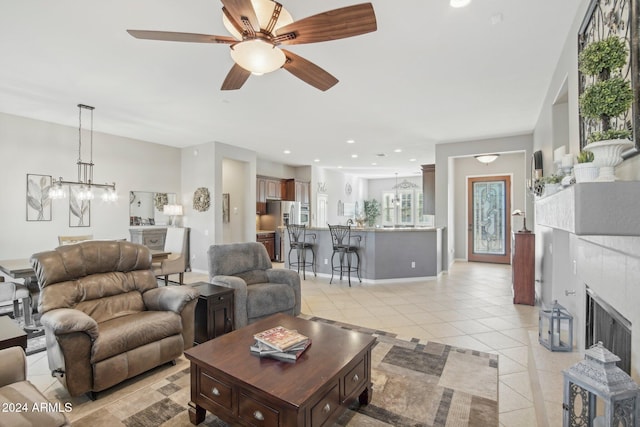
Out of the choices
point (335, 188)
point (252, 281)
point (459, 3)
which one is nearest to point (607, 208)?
point (459, 3)

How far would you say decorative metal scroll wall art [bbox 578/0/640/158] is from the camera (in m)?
1.26

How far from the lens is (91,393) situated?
2215 mm

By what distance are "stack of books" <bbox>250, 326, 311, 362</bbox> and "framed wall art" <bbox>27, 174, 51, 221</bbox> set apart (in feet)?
16.7

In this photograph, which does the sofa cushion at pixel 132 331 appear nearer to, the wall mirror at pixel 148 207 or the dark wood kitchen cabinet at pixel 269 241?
the wall mirror at pixel 148 207

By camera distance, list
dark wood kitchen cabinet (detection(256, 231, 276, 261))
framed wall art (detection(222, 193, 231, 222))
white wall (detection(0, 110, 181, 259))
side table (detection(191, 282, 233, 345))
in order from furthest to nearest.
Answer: dark wood kitchen cabinet (detection(256, 231, 276, 261)) → framed wall art (detection(222, 193, 231, 222)) → white wall (detection(0, 110, 181, 259)) → side table (detection(191, 282, 233, 345))

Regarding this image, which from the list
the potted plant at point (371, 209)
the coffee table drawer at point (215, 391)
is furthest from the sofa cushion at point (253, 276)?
the potted plant at point (371, 209)

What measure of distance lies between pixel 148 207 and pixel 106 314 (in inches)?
172

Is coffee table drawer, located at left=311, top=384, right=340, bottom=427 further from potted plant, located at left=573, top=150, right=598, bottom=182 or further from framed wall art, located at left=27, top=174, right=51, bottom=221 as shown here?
framed wall art, located at left=27, top=174, right=51, bottom=221

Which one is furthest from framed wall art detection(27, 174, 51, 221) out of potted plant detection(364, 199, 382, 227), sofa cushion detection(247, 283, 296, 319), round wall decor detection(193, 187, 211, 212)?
potted plant detection(364, 199, 382, 227)

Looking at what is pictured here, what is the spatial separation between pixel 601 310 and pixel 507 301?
3159 millimetres

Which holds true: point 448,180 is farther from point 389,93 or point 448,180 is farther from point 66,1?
point 66,1

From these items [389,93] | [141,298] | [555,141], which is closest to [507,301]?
[555,141]

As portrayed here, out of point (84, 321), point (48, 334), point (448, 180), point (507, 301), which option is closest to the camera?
point (84, 321)

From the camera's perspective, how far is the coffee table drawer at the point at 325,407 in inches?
62.4
